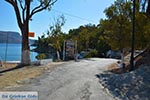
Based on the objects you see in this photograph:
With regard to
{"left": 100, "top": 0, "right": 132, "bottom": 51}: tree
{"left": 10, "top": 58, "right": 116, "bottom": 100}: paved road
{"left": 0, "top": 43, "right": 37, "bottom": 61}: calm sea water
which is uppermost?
{"left": 100, "top": 0, "right": 132, "bottom": 51}: tree

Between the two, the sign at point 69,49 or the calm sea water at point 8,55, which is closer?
the sign at point 69,49

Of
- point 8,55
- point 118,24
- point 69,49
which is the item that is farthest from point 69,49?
point 8,55

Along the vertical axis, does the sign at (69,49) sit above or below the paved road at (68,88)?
above

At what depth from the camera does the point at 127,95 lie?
12102mm

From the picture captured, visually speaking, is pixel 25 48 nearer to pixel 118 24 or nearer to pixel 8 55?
pixel 118 24

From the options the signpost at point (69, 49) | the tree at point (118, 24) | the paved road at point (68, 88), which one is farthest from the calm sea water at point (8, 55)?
the paved road at point (68, 88)

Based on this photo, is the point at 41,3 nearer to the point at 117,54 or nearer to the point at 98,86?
the point at 98,86

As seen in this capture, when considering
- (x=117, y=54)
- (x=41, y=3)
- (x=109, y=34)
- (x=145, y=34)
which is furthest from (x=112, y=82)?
(x=117, y=54)

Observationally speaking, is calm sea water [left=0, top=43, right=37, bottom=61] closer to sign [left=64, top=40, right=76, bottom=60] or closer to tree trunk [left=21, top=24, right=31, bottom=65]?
tree trunk [left=21, top=24, right=31, bottom=65]

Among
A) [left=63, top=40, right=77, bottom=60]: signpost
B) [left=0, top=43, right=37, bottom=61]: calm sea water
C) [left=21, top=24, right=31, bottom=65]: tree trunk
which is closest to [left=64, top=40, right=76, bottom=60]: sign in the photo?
[left=63, top=40, right=77, bottom=60]: signpost

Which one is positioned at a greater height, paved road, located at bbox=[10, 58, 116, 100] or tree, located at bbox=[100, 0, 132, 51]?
tree, located at bbox=[100, 0, 132, 51]

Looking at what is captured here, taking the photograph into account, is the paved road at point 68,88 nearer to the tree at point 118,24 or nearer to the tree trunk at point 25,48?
the tree at point 118,24

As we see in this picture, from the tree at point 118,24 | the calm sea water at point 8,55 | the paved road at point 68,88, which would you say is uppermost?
the tree at point 118,24

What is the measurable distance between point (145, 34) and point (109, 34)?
4995 mm
